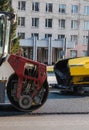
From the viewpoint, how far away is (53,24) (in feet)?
266

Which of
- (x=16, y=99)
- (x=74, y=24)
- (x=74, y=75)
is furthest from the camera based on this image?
(x=74, y=24)

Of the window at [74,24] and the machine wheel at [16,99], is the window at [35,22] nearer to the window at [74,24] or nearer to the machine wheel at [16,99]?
the window at [74,24]

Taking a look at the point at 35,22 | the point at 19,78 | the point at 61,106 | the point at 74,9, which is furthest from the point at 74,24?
the point at 19,78

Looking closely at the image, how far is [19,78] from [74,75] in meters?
5.33

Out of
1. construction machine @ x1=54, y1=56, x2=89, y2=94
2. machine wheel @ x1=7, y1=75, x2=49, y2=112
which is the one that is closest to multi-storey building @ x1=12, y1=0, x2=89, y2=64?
construction machine @ x1=54, y1=56, x2=89, y2=94

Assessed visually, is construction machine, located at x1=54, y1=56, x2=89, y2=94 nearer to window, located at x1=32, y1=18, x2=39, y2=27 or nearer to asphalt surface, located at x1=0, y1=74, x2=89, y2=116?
asphalt surface, located at x1=0, y1=74, x2=89, y2=116

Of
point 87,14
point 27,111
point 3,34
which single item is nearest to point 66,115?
point 27,111

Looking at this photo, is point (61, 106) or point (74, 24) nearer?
point (61, 106)

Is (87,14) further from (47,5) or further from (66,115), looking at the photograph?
(66,115)

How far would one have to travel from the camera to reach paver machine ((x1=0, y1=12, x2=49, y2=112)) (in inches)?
549

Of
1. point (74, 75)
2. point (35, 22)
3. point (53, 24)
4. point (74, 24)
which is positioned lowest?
point (74, 24)

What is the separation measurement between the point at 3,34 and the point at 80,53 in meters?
70.4

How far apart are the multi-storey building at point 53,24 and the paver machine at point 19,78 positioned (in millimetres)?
60482

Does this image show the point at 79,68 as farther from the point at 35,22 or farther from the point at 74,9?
the point at 74,9
